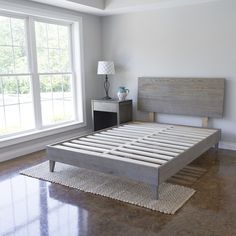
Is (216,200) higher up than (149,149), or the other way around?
(149,149)

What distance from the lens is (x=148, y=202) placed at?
8.60 feet

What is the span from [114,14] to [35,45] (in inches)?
64.1

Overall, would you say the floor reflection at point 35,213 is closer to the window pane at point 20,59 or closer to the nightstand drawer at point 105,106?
the window pane at point 20,59

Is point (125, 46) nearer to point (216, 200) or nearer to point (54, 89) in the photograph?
point (54, 89)

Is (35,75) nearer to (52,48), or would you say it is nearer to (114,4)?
(52,48)

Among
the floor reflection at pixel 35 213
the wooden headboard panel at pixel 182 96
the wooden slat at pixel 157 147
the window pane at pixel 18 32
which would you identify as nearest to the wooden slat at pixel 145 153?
the wooden slat at pixel 157 147

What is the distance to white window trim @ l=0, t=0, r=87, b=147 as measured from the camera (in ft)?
12.6

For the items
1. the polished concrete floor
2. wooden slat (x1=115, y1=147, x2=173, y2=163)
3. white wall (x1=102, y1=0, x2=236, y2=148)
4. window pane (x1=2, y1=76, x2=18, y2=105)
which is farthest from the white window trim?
wooden slat (x1=115, y1=147, x2=173, y2=163)

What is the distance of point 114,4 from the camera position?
14.9 ft

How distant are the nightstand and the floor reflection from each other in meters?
2.03

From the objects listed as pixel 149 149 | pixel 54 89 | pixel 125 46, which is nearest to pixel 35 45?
pixel 54 89

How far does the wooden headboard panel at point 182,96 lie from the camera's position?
426cm

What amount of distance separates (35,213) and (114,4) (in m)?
3.42

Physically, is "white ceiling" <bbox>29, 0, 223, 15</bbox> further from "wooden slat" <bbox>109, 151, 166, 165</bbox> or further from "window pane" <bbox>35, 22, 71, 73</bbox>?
"wooden slat" <bbox>109, 151, 166, 165</bbox>
